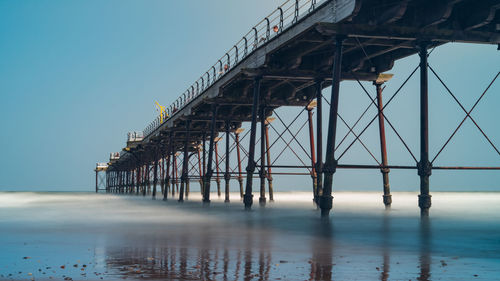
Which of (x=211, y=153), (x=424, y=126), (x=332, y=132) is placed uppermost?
(x=424, y=126)

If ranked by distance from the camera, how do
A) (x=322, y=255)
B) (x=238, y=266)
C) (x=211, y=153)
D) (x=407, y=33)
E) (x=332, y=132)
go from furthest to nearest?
(x=211, y=153) < (x=407, y=33) < (x=332, y=132) < (x=322, y=255) < (x=238, y=266)

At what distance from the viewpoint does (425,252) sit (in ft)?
32.6

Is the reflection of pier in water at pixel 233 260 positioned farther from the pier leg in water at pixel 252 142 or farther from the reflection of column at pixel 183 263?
the pier leg in water at pixel 252 142

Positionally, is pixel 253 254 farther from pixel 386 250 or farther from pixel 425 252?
pixel 425 252

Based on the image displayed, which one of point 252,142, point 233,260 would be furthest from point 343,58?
point 233,260

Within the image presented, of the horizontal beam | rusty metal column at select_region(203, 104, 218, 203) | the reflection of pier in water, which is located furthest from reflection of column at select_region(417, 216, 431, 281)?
rusty metal column at select_region(203, 104, 218, 203)

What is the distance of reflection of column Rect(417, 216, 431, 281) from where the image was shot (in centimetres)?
743

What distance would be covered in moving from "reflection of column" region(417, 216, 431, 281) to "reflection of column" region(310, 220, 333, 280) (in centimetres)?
127

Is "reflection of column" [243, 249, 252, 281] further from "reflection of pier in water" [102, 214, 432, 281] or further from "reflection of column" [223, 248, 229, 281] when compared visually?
"reflection of column" [223, 248, 229, 281]

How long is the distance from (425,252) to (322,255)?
2066mm

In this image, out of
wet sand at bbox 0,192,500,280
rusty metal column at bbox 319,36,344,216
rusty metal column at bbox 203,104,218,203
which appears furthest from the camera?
rusty metal column at bbox 203,104,218,203

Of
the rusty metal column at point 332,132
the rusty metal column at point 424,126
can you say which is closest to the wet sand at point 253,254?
the rusty metal column at point 332,132

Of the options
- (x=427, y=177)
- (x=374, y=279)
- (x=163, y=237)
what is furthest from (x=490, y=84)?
(x=374, y=279)

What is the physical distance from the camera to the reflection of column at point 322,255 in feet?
24.1
